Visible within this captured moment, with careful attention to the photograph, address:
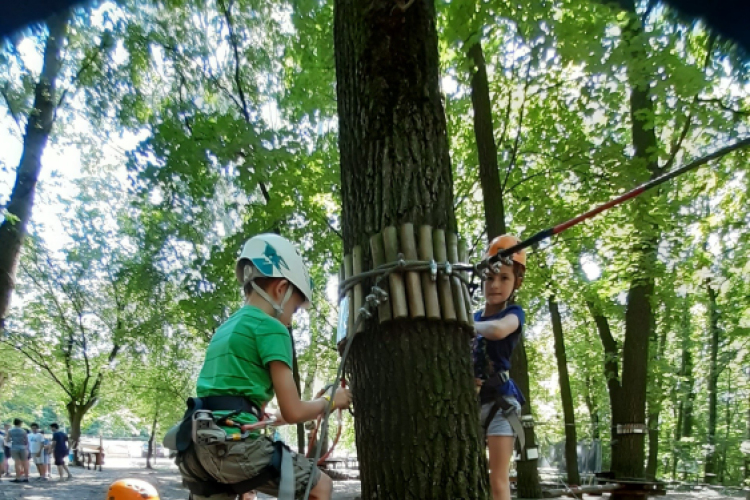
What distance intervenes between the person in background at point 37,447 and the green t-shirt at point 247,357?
1925cm

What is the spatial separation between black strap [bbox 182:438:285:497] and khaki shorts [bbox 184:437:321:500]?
17 millimetres

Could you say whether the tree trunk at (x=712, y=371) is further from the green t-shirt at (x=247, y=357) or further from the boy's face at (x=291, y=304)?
the green t-shirt at (x=247, y=357)

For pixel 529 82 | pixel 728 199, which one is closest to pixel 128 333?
pixel 529 82

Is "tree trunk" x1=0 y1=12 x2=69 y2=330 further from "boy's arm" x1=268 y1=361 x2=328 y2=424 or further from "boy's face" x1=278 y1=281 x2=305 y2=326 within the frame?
"boy's arm" x1=268 y1=361 x2=328 y2=424

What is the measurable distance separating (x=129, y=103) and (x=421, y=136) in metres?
11.0

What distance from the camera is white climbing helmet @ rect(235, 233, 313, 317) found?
2.54m

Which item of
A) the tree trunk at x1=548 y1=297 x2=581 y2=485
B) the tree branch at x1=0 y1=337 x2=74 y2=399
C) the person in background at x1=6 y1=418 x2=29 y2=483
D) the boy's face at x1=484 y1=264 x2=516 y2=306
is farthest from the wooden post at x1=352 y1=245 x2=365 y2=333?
the tree branch at x1=0 y1=337 x2=74 y2=399

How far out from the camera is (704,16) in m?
3.70

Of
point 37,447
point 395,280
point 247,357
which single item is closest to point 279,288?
point 247,357

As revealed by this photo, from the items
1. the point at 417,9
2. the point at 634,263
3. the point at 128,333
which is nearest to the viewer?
the point at 417,9

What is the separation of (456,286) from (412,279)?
192 millimetres

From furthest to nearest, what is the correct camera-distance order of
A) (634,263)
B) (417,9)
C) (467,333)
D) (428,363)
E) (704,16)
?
1. (634,263)
2. (704,16)
3. (417,9)
4. (467,333)
5. (428,363)

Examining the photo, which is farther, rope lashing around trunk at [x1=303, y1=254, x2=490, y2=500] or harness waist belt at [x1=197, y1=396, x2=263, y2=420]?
harness waist belt at [x1=197, y1=396, x2=263, y2=420]

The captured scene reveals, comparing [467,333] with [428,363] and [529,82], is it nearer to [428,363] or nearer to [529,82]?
[428,363]
